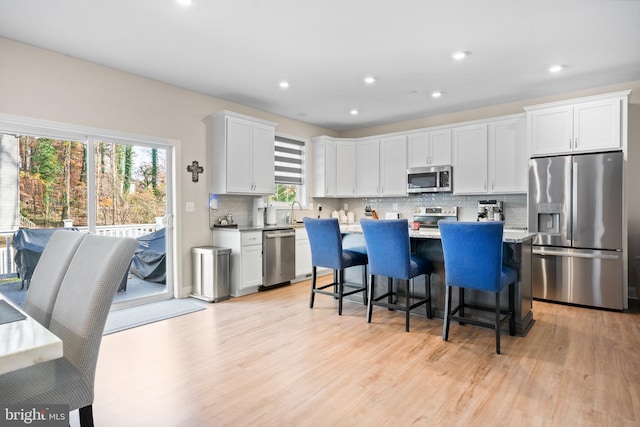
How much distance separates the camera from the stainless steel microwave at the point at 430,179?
554cm

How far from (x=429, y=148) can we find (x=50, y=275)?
5199mm

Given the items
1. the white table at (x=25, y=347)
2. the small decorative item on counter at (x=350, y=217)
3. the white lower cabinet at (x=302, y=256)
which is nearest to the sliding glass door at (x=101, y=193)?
the white lower cabinet at (x=302, y=256)

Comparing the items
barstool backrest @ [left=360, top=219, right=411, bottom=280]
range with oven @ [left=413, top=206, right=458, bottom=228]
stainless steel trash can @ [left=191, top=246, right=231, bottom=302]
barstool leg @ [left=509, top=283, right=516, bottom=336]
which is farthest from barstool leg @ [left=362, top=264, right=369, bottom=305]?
range with oven @ [left=413, top=206, right=458, bottom=228]

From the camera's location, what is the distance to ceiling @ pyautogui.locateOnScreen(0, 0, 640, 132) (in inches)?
110

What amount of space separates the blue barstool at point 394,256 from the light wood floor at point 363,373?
360mm

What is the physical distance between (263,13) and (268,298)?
3.15 m

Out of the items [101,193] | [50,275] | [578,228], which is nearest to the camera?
[50,275]

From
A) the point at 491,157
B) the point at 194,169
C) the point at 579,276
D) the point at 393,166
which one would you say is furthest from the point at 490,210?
the point at 194,169

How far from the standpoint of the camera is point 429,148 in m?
5.75

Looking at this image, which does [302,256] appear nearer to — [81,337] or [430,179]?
[430,179]

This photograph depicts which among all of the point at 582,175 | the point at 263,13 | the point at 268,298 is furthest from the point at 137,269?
the point at 582,175

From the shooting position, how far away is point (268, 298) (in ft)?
15.0

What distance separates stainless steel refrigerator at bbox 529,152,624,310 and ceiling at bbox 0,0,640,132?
1.09 m

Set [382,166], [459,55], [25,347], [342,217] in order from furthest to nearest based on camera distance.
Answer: [342,217], [382,166], [459,55], [25,347]
